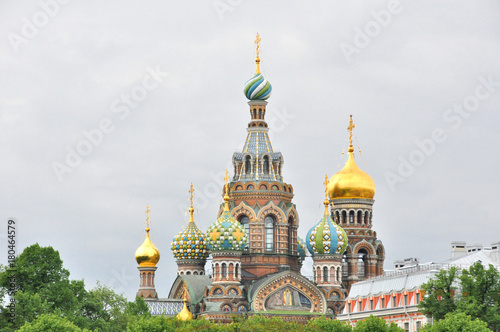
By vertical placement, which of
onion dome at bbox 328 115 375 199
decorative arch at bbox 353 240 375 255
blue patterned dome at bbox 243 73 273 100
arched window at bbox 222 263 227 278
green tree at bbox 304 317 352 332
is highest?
blue patterned dome at bbox 243 73 273 100

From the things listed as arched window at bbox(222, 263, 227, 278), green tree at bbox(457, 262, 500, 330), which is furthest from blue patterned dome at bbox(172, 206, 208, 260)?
green tree at bbox(457, 262, 500, 330)

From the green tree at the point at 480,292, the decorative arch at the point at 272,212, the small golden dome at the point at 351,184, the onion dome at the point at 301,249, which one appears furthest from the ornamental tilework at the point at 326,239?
the green tree at the point at 480,292

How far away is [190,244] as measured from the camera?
84375 millimetres

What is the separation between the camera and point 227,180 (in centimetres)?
8044

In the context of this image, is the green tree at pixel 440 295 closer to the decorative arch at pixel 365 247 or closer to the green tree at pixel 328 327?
the green tree at pixel 328 327

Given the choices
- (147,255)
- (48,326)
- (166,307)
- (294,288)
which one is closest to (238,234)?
(294,288)

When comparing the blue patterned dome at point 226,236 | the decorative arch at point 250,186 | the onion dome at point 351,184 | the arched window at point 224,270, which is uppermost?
the onion dome at point 351,184

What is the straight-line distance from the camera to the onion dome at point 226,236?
76.7 metres

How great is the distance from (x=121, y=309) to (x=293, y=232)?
11.5 metres

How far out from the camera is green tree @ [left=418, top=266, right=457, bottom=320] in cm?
6047

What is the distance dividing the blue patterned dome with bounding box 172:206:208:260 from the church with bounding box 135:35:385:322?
0.06 m

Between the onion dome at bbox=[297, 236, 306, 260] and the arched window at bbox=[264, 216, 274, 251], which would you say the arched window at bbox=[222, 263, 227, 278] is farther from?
the onion dome at bbox=[297, 236, 306, 260]

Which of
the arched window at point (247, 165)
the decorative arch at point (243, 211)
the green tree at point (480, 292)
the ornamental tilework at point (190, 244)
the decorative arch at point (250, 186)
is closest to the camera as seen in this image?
the green tree at point (480, 292)

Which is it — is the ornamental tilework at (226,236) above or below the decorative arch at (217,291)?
above
